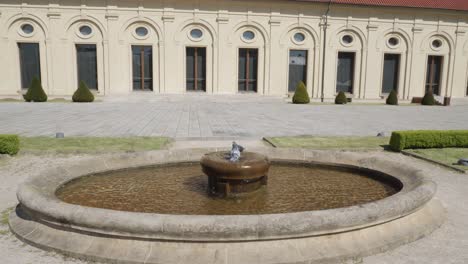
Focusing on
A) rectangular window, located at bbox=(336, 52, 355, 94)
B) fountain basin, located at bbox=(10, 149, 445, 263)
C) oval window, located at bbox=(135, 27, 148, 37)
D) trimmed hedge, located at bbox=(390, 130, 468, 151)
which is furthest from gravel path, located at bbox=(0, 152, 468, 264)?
rectangular window, located at bbox=(336, 52, 355, 94)

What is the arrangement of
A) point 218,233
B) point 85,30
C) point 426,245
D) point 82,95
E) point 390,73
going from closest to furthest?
1. point 218,233
2. point 426,245
3. point 82,95
4. point 85,30
5. point 390,73

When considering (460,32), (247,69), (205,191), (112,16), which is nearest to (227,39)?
(247,69)

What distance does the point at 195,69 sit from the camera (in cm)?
3647

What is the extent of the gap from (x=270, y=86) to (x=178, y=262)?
3408 cm

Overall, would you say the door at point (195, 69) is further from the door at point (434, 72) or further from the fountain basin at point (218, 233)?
the fountain basin at point (218, 233)

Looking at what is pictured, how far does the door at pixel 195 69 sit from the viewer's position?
36316mm

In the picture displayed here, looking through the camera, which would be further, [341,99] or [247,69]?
[247,69]

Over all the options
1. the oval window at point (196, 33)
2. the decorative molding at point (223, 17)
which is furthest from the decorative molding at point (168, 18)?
the decorative molding at point (223, 17)

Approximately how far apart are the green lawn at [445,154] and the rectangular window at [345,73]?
27633mm

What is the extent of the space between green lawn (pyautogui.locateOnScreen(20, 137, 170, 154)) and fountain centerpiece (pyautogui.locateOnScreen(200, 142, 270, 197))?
5516 mm

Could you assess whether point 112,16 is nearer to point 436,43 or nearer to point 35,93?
point 35,93

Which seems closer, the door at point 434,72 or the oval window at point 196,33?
the oval window at point 196,33

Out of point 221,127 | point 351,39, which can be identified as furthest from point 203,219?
point 351,39

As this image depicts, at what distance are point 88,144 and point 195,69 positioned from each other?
25.1m
